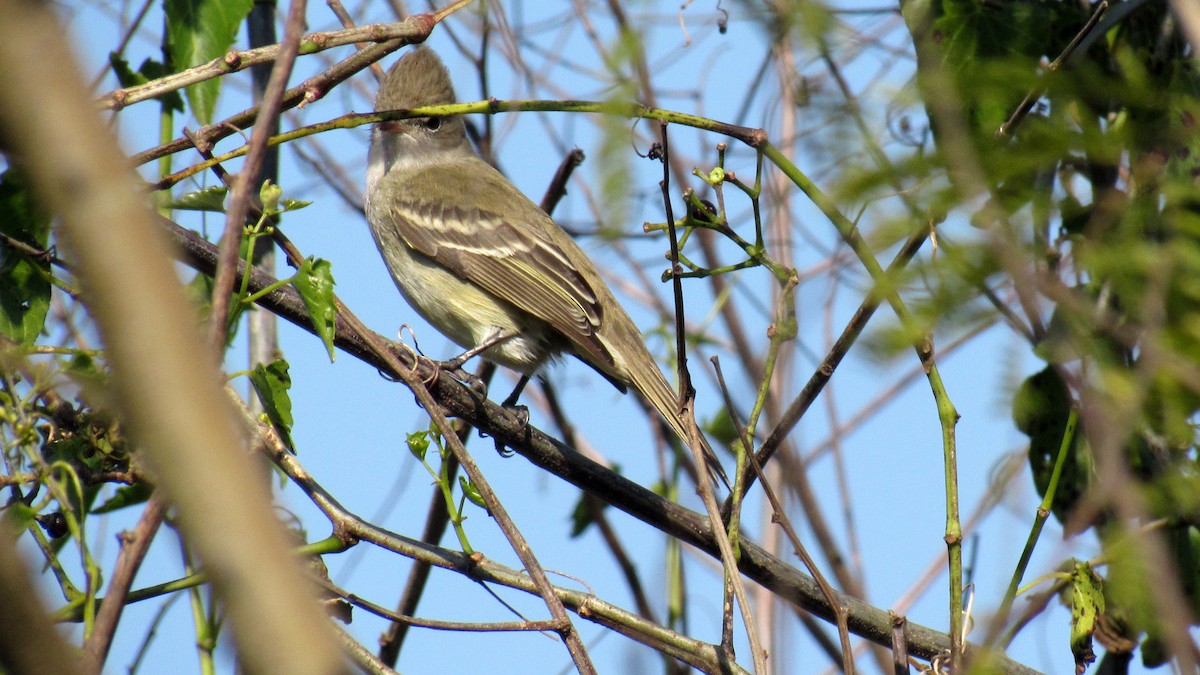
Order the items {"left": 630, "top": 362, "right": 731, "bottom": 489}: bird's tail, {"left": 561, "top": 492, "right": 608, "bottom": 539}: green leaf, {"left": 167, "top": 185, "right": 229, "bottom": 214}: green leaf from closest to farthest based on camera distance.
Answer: {"left": 167, "top": 185, "right": 229, "bottom": 214}: green leaf
{"left": 630, "top": 362, "right": 731, "bottom": 489}: bird's tail
{"left": 561, "top": 492, "right": 608, "bottom": 539}: green leaf

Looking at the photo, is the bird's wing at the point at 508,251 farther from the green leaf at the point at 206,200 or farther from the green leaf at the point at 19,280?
the green leaf at the point at 19,280

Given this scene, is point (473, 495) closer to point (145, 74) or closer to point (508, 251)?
point (145, 74)

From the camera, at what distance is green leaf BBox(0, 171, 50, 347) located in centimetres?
312

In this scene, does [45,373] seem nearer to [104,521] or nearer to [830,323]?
[104,521]

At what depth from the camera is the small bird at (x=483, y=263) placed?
18.1 feet

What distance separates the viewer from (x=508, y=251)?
595cm

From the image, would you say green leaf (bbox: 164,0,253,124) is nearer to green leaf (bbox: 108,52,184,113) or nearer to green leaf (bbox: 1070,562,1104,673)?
green leaf (bbox: 108,52,184,113)

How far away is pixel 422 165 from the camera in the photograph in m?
6.57

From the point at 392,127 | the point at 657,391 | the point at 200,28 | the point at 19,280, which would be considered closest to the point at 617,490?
the point at 657,391

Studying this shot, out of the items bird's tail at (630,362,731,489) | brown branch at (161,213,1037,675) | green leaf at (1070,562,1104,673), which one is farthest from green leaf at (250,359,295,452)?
green leaf at (1070,562,1104,673)

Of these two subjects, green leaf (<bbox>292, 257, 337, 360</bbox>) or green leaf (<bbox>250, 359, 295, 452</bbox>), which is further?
green leaf (<bbox>250, 359, 295, 452</bbox>)

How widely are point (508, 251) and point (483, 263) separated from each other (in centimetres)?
21

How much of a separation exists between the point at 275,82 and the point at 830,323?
14.0 feet

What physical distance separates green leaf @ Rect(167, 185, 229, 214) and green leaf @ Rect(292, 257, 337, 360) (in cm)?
48
